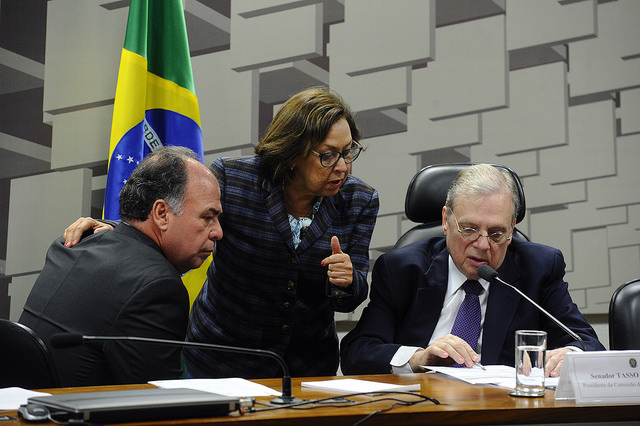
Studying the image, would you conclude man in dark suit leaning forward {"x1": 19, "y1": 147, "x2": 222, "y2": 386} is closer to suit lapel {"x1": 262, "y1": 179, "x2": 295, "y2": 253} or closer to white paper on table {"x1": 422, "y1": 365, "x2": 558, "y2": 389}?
suit lapel {"x1": 262, "y1": 179, "x2": 295, "y2": 253}

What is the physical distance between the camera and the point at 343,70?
3207mm

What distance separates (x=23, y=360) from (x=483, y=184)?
131 cm

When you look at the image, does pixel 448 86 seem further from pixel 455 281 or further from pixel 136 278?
pixel 136 278

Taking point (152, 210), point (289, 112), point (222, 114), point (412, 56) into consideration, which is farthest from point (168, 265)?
point (412, 56)

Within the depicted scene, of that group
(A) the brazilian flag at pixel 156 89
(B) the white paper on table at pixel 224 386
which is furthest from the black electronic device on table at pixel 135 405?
(A) the brazilian flag at pixel 156 89

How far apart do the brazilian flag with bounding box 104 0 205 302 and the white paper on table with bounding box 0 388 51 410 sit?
1.57 meters

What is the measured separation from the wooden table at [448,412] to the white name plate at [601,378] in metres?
0.03

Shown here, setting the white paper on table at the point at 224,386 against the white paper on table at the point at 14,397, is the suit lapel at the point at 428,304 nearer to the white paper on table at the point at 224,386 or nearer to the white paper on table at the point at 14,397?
the white paper on table at the point at 224,386

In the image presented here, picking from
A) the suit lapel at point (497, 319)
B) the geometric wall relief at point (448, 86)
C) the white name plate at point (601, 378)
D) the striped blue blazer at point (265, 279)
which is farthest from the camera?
the geometric wall relief at point (448, 86)

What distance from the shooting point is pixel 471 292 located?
2129 mm

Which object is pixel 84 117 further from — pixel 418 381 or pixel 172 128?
pixel 418 381

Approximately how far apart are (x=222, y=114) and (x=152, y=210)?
1456 mm

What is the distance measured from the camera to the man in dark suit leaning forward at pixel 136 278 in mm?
1494

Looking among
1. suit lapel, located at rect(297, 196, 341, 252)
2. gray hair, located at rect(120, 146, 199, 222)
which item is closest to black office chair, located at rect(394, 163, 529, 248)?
suit lapel, located at rect(297, 196, 341, 252)
